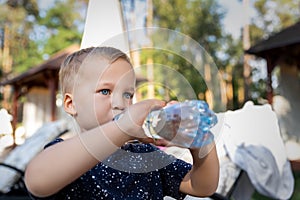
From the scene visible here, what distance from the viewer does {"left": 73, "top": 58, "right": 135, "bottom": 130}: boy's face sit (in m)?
0.64

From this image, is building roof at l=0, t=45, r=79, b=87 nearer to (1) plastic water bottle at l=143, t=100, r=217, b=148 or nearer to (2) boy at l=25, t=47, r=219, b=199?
(2) boy at l=25, t=47, r=219, b=199

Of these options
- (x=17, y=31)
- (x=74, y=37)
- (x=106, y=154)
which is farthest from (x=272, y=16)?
(x=106, y=154)

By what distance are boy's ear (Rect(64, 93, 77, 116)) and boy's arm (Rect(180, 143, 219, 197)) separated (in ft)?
0.68

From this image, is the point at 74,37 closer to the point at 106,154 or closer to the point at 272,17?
the point at 272,17

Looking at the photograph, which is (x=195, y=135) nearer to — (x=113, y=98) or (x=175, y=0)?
(x=113, y=98)

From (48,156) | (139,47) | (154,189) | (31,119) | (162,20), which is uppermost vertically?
(139,47)

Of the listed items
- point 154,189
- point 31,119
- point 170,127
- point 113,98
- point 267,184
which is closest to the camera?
point 170,127

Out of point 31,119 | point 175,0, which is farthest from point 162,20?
point 31,119

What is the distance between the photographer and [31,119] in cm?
1272

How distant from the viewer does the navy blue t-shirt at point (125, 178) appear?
2.28 ft

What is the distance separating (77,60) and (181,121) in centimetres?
30

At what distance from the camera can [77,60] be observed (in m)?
0.74

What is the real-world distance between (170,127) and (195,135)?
4 cm

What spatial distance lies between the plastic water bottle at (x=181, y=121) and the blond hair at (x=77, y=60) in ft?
0.61
